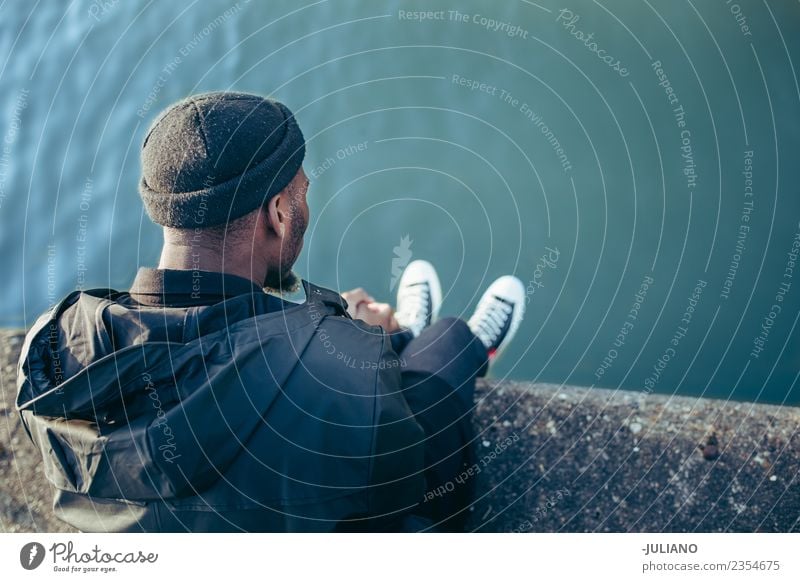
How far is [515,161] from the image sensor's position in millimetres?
2656

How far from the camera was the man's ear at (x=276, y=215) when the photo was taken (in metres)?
1.65

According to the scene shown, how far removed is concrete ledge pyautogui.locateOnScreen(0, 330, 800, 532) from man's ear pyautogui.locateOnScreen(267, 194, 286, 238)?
0.85 m

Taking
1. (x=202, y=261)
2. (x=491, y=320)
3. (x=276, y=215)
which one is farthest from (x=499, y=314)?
(x=202, y=261)

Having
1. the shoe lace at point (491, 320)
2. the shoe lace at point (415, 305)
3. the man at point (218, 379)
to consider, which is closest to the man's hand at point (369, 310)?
the shoe lace at point (415, 305)

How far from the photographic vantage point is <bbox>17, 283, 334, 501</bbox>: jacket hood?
4.50 ft

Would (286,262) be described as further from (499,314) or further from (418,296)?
(499,314)

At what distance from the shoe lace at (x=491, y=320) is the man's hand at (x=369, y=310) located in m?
0.28

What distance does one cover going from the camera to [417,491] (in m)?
1.77

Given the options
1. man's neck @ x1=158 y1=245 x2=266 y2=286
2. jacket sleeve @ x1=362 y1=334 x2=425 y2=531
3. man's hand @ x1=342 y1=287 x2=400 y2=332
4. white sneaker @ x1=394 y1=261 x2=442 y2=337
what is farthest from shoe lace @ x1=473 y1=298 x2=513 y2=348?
man's neck @ x1=158 y1=245 x2=266 y2=286

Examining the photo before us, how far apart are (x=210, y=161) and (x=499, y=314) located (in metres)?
1.29

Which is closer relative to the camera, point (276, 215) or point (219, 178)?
point (219, 178)

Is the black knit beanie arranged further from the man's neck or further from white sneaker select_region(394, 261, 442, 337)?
white sneaker select_region(394, 261, 442, 337)

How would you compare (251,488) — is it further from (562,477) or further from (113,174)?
(113,174)
